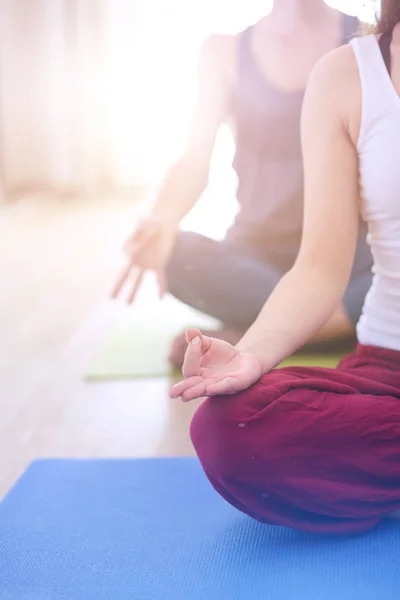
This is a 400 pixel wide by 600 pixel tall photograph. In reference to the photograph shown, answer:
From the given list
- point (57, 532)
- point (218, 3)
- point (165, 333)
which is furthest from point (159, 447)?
point (218, 3)

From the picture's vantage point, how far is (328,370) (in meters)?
0.73

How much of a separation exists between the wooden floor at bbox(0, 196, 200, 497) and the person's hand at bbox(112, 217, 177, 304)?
0.19m

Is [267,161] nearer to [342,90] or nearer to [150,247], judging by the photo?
[150,247]

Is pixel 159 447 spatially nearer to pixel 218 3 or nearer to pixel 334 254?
pixel 334 254

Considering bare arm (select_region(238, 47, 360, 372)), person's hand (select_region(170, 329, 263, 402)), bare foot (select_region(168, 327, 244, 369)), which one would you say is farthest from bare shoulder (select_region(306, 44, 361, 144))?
bare foot (select_region(168, 327, 244, 369))

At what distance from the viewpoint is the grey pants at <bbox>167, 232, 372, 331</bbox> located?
52.7 inches

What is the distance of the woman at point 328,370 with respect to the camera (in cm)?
68

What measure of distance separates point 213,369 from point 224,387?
28 mm

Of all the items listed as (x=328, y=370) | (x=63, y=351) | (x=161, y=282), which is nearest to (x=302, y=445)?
(x=328, y=370)

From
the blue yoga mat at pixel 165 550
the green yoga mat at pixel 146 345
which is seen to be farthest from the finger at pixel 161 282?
the blue yoga mat at pixel 165 550

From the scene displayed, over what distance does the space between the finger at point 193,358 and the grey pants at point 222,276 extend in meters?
0.68

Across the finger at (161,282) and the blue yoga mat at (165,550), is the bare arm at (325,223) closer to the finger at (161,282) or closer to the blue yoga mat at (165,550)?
the blue yoga mat at (165,550)

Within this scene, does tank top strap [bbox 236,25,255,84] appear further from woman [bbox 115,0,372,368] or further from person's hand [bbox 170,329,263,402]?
person's hand [bbox 170,329,263,402]

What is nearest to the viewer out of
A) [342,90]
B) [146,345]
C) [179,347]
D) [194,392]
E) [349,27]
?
[194,392]
